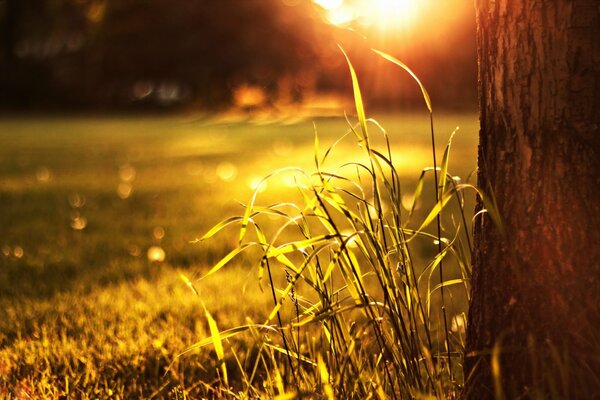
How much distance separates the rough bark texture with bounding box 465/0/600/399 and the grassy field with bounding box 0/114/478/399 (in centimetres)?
59

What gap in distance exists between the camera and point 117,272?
3600 mm

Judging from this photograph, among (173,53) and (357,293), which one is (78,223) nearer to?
(357,293)

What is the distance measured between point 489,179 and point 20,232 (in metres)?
3.93

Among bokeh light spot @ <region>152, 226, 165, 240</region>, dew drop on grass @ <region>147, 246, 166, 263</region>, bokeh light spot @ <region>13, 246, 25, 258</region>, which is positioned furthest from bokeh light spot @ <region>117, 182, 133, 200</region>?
dew drop on grass @ <region>147, 246, 166, 263</region>

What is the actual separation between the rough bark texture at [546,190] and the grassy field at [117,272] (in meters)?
0.59

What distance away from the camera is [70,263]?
3.81m

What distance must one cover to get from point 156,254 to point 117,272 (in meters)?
0.45

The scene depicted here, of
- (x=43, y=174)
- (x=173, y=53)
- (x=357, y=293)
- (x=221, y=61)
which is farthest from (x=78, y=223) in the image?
(x=173, y=53)

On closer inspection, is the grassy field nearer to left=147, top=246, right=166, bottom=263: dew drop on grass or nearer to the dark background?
left=147, top=246, right=166, bottom=263: dew drop on grass

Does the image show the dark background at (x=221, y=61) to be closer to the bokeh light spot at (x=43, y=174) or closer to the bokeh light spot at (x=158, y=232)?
the bokeh light spot at (x=43, y=174)

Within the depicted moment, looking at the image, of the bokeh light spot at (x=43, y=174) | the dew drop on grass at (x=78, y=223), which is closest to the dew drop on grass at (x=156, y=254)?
the dew drop on grass at (x=78, y=223)

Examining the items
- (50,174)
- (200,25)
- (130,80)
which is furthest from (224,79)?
(50,174)

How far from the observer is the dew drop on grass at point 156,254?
3924 millimetres

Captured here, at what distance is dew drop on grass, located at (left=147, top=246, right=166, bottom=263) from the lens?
154 inches
